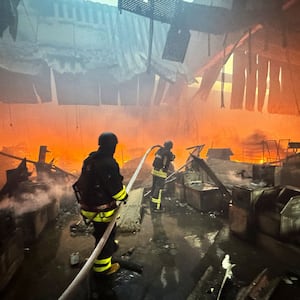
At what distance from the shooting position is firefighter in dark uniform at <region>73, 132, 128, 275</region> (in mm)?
3338

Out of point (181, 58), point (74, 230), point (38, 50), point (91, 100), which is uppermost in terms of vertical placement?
point (38, 50)

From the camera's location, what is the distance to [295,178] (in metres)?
6.68

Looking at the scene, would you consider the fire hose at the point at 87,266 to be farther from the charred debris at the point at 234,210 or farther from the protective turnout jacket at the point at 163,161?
the protective turnout jacket at the point at 163,161

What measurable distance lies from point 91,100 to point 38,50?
8.58ft

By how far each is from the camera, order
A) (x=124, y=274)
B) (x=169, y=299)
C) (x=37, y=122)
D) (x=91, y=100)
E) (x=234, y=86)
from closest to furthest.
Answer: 1. (x=169, y=299)
2. (x=124, y=274)
3. (x=234, y=86)
4. (x=91, y=100)
5. (x=37, y=122)

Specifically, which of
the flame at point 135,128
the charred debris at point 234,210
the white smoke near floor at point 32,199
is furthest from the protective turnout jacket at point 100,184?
the flame at point 135,128

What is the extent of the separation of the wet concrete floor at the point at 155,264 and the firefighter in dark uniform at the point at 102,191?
Result: 1.51ft

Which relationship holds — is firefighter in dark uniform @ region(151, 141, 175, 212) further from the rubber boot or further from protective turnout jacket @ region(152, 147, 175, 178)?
the rubber boot

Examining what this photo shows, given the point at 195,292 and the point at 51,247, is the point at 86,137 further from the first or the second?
the point at 195,292

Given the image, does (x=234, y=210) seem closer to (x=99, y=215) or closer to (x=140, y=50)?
(x=99, y=215)

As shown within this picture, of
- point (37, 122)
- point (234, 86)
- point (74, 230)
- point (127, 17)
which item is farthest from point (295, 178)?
point (37, 122)

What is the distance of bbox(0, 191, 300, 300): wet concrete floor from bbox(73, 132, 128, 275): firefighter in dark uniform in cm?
46

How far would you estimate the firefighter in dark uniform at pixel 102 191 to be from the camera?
11.0 feet

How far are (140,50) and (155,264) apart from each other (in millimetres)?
9554
